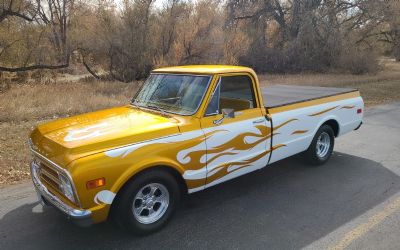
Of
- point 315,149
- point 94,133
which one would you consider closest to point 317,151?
point 315,149

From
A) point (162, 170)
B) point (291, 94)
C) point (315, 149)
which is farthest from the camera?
point (291, 94)

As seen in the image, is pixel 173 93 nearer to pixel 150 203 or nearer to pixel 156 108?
pixel 156 108

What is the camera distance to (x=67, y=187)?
11.2 feet

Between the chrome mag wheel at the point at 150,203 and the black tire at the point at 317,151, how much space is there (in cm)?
293

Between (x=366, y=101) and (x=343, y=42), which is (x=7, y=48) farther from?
(x=343, y=42)

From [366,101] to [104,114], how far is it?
11126 mm

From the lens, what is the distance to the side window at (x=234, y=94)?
176 inches

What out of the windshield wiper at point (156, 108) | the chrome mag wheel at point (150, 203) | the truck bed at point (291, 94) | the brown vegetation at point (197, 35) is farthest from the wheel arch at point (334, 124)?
the brown vegetation at point (197, 35)

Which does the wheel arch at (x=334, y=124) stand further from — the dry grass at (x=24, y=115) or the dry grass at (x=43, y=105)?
the dry grass at (x=43, y=105)

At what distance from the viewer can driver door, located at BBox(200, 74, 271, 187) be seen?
434 centimetres

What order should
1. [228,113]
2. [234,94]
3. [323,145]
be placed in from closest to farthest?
[228,113] < [234,94] < [323,145]

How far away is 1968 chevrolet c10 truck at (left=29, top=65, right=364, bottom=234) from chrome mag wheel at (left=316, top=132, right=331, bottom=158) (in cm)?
52

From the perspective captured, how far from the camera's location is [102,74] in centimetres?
2169

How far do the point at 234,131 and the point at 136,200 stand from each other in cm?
148
